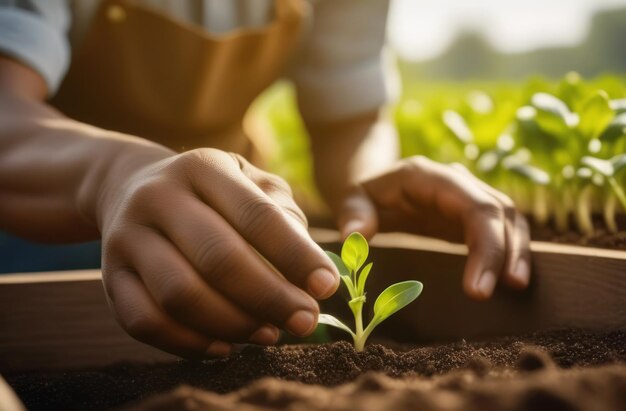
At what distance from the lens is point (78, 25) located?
1.77 metres

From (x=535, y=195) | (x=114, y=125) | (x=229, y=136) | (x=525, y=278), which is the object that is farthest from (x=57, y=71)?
(x=535, y=195)

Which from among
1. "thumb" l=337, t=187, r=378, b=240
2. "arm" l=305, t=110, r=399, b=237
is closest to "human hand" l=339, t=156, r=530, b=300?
"thumb" l=337, t=187, r=378, b=240

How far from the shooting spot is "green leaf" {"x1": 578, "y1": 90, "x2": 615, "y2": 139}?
4.14 feet

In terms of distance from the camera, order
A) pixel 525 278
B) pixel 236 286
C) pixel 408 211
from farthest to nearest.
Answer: pixel 408 211
pixel 525 278
pixel 236 286

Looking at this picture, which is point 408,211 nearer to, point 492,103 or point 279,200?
point 279,200

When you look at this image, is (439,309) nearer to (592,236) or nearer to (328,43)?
(592,236)

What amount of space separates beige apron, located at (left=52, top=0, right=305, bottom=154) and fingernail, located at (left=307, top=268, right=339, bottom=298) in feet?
4.18

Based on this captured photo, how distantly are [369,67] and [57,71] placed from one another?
107 centimetres

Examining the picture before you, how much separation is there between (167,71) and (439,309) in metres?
1.16

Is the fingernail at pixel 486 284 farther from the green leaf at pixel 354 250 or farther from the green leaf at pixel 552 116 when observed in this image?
the green leaf at pixel 552 116

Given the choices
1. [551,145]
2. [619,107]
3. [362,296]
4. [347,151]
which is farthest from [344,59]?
[362,296]

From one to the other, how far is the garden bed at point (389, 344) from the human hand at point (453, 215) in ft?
0.14

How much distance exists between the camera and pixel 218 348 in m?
0.81

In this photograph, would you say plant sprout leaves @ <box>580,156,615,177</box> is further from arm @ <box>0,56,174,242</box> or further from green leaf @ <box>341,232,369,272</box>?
arm @ <box>0,56,174,242</box>
